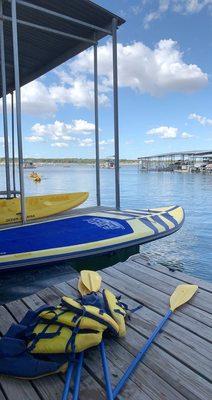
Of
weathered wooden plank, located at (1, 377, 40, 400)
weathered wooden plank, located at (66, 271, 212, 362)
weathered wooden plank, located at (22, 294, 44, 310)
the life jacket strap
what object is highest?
the life jacket strap

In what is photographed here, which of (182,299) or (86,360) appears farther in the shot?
(182,299)

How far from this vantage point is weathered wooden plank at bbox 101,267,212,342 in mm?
2512

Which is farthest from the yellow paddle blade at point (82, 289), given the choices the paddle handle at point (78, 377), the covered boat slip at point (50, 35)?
the covered boat slip at point (50, 35)

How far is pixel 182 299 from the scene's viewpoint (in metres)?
2.94

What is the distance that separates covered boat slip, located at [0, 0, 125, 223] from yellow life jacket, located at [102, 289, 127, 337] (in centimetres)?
309

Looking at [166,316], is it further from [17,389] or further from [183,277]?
[17,389]

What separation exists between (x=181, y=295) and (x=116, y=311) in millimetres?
831

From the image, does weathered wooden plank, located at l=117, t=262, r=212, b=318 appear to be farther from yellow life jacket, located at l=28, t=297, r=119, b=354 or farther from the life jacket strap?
the life jacket strap

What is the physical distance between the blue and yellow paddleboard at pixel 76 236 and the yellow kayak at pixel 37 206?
2.56ft

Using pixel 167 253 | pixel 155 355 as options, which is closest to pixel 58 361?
pixel 155 355

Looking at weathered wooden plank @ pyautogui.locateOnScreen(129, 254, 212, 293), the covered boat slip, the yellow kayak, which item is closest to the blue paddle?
weathered wooden plank @ pyautogui.locateOnScreen(129, 254, 212, 293)

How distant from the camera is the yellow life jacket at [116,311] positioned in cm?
236

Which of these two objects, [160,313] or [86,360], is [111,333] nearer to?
[86,360]

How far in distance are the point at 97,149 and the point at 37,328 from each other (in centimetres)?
602
